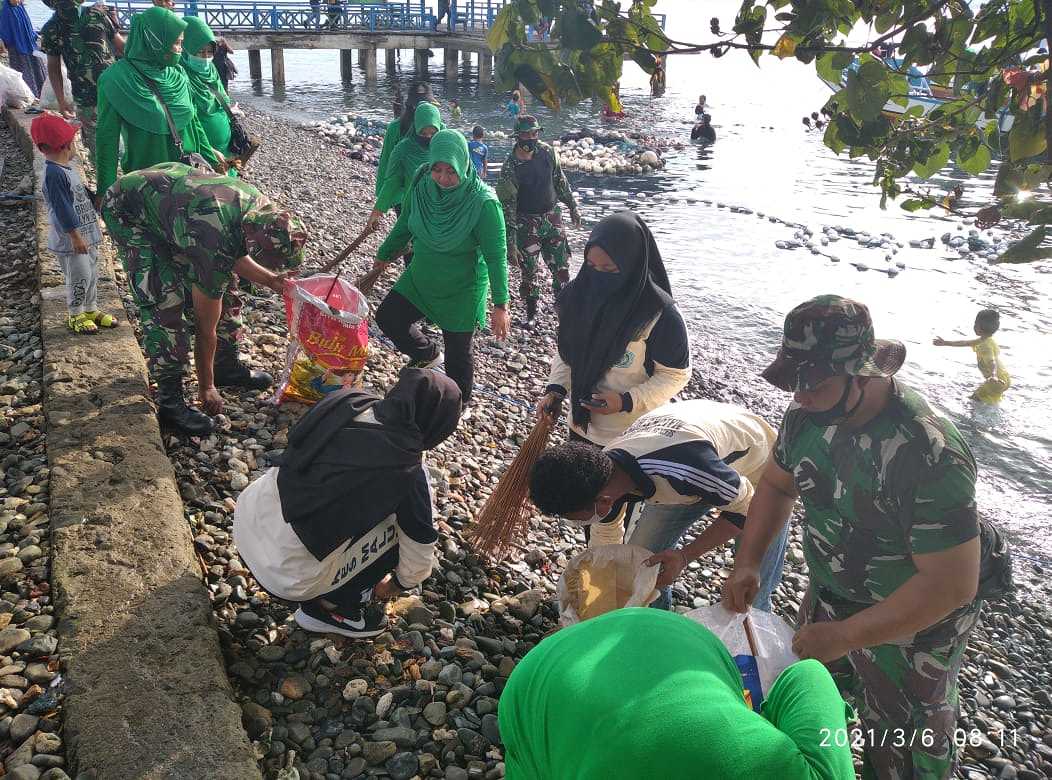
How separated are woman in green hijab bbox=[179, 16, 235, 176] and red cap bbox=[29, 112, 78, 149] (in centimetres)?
97

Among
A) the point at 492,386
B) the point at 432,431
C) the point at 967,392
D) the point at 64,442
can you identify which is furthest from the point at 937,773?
the point at 967,392

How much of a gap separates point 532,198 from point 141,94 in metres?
3.77

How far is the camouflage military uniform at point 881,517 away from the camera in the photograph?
2.09 metres

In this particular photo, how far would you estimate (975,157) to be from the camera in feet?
7.34

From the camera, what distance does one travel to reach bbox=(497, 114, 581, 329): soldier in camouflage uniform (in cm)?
738

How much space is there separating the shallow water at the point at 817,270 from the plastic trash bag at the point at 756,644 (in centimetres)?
427

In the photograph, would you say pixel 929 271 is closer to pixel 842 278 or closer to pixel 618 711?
pixel 842 278

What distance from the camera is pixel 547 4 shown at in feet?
5.10

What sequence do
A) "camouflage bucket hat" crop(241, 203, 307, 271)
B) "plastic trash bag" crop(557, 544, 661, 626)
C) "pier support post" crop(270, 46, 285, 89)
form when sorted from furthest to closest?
1. "pier support post" crop(270, 46, 285, 89)
2. "camouflage bucket hat" crop(241, 203, 307, 271)
3. "plastic trash bag" crop(557, 544, 661, 626)

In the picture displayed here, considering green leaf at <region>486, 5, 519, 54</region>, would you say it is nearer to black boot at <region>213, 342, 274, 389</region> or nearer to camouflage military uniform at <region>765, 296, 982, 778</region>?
camouflage military uniform at <region>765, 296, 982, 778</region>

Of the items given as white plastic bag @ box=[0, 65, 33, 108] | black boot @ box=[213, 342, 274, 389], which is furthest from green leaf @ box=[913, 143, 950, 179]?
white plastic bag @ box=[0, 65, 33, 108]

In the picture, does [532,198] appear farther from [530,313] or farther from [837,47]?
[837,47]

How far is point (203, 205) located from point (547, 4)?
2.74 m

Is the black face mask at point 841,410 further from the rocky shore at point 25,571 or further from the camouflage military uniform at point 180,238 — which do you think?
the camouflage military uniform at point 180,238
